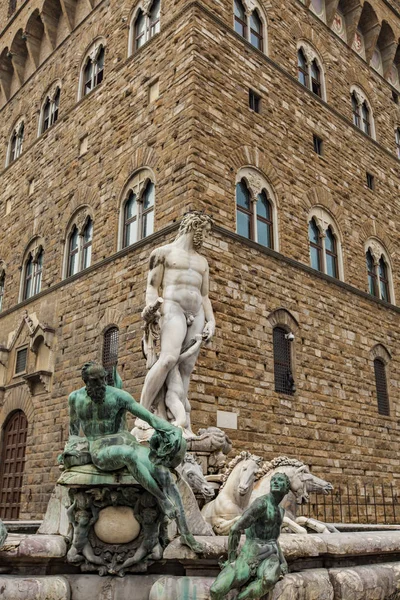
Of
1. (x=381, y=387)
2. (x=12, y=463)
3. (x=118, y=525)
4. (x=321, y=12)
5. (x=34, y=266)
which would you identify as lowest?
(x=118, y=525)

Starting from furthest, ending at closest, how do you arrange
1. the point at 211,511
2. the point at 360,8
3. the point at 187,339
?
the point at 360,8
the point at 187,339
the point at 211,511

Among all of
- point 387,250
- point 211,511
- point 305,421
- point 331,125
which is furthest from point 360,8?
point 211,511

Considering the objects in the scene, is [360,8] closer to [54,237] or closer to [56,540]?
[54,237]

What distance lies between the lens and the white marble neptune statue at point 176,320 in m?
6.12

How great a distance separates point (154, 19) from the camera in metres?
13.4

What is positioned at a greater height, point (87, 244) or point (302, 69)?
point (302, 69)

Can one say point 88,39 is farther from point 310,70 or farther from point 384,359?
point 384,359

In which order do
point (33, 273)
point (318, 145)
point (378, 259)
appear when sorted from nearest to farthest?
point (318, 145)
point (33, 273)
point (378, 259)

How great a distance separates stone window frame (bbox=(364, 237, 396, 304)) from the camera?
14.8 metres

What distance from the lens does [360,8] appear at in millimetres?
16859

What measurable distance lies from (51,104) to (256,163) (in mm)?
7561

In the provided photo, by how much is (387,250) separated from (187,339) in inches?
416

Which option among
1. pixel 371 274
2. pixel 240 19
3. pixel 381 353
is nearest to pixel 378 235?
pixel 371 274

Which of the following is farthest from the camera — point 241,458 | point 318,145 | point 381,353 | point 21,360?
point 318,145
